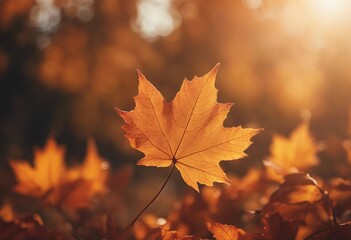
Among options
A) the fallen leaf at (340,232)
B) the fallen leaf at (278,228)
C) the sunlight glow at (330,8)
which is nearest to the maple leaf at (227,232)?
the fallen leaf at (278,228)

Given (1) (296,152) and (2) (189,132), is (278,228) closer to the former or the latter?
(2) (189,132)

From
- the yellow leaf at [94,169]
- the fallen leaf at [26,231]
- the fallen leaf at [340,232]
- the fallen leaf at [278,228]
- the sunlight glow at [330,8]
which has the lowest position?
the fallen leaf at [340,232]

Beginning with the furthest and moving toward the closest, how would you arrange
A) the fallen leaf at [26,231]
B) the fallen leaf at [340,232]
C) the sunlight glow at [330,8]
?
the sunlight glow at [330,8] < the fallen leaf at [26,231] < the fallen leaf at [340,232]

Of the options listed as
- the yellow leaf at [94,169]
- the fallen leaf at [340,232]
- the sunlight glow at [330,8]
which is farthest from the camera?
the sunlight glow at [330,8]

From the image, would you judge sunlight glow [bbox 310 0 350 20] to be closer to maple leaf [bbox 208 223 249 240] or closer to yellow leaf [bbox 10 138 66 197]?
yellow leaf [bbox 10 138 66 197]

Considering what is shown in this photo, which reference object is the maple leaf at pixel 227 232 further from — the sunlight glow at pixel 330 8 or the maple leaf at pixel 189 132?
the sunlight glow at pixel 330 8

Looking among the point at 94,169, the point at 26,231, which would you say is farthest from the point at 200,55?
the point at 26,231
